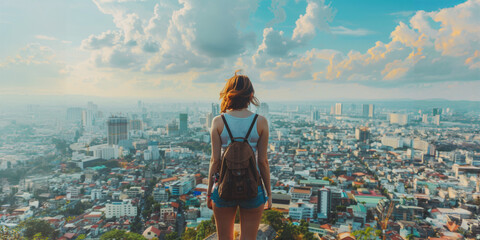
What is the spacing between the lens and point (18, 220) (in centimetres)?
502

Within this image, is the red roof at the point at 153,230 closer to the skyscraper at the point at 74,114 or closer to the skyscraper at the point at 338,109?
the skyscraper at the point at 74,114

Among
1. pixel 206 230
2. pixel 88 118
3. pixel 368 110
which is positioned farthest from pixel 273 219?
pixel 368 110

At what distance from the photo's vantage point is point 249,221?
→ 68 cm

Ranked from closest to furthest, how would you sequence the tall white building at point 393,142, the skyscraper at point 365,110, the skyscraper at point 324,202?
the skyscraper at point 324,202
the tall white building at point 393,142
the skyscraper at point 365,110

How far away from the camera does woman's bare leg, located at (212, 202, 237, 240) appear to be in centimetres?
67

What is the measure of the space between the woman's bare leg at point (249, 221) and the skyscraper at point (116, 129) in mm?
15680

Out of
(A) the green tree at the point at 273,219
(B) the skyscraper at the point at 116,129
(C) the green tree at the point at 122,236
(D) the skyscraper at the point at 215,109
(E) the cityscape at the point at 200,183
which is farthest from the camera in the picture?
(D) the skyscraper at the point at 215,109

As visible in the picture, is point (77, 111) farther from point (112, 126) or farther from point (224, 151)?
point (224, 151)

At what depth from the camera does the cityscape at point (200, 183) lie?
15.7 ft

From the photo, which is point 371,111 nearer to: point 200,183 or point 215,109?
point 215,109

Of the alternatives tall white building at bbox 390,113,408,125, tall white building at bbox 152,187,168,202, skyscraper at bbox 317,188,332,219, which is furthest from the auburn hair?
tall white building at bbox 390,113,408,125

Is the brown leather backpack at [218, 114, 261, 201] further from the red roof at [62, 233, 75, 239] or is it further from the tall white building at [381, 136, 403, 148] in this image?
the tall white building at [381, 136, 403, 148]

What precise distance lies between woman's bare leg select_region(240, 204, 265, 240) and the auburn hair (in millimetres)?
257

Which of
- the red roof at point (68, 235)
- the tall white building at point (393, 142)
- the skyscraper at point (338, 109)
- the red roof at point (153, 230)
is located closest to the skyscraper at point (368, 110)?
the skyscraper at point (338, 109)
